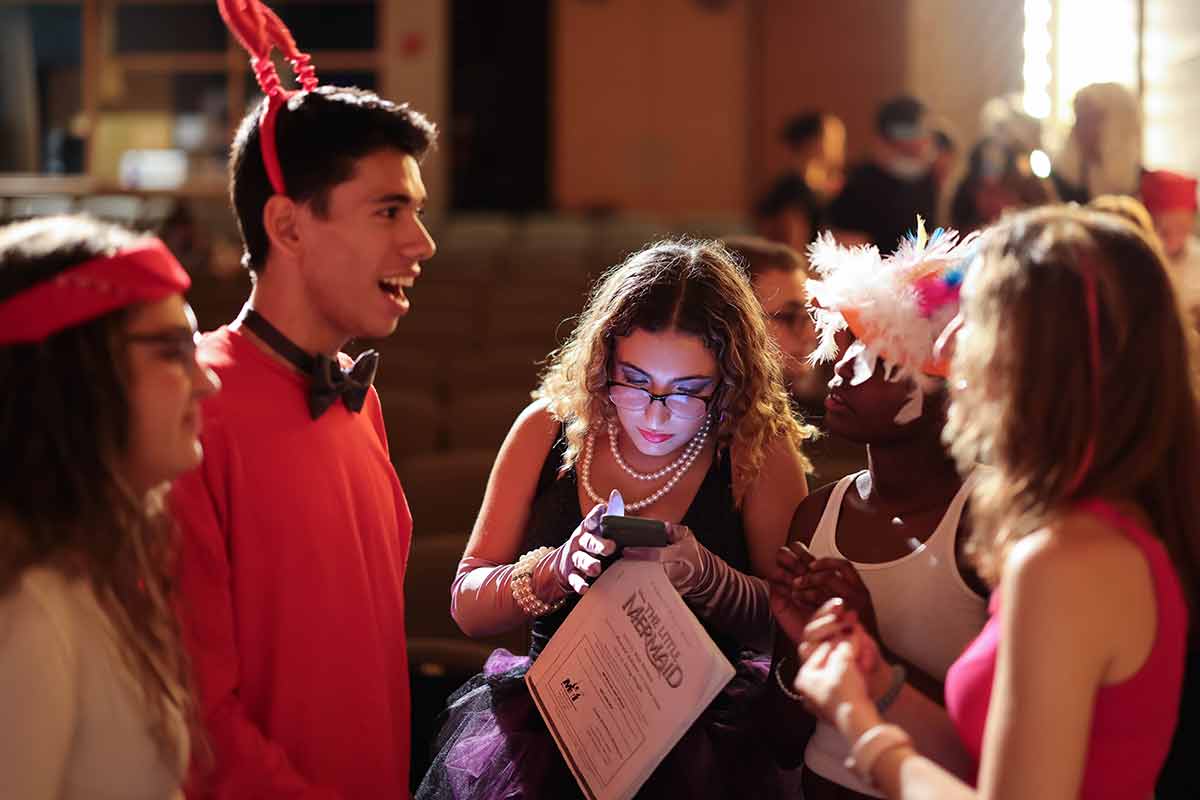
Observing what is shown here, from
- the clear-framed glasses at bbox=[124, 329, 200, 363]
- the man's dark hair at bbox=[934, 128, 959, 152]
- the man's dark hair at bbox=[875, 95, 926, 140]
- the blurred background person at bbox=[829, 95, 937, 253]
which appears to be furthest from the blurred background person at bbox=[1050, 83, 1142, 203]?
the man's dark hair at bbox=[934, 128, 959, 152]

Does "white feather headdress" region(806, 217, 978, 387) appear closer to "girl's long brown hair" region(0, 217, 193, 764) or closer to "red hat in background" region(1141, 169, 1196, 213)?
"girl's long brown hair" region(0, 217, 193, 764)

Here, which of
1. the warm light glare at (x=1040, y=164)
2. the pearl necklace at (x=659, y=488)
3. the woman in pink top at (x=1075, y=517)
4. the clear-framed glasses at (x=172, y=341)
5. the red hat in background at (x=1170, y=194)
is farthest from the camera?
the warm light glare at (x=1040, y=164)

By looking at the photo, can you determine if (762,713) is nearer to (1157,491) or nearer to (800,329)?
(1157,491)

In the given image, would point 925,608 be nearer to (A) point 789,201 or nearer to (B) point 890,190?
(B) point 890,190

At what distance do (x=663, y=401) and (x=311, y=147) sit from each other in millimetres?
564

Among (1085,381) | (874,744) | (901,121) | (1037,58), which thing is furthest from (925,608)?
(901,121)

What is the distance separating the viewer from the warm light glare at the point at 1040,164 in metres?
4.11

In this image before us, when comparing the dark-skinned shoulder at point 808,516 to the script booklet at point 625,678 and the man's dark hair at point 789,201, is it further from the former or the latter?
the man's dark hair at point 789,201

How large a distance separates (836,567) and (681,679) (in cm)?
23

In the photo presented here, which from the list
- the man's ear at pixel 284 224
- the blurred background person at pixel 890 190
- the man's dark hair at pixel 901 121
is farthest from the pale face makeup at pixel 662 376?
the man's dark hair at pixel 901 121

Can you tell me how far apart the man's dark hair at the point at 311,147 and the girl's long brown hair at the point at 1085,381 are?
0.82 meters

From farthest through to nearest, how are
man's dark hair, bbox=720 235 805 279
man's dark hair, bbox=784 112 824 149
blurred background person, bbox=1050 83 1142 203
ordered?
man's dark hair, bbox=784 112 824 149 → blurred background person, bbox=1050 83 1142 203 → man's dark hair, bbox=720 235 805 279

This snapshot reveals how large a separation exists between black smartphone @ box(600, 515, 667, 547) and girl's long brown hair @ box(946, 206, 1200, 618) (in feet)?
1.52

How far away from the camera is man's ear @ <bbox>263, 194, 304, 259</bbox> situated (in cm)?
172
